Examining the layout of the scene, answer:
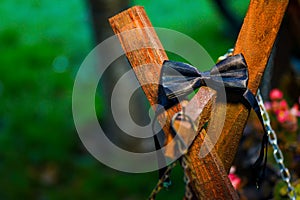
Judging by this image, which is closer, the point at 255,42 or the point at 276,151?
the point at 255,42

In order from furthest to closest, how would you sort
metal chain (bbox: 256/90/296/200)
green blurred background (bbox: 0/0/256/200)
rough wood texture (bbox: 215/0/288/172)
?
green blurred background (bbox: 0/0/256/200)
metal chain (bbox: 256/90/296/200)
rough wood texture (bbox: 215/0/288/172)

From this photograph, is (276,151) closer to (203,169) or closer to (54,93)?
(203,169)

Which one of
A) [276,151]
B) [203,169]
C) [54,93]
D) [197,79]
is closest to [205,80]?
[197,79]

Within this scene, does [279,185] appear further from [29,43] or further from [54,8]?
[54,8]

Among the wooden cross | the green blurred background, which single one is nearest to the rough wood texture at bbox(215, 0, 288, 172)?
the wooden cross

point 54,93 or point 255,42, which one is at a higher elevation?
point 255,42

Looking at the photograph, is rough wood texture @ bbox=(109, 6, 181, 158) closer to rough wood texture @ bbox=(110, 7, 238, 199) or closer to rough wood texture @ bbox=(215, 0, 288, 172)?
rough wood texture @ bbox=(110, 7, 238, 199)

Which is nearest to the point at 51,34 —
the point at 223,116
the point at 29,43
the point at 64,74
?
the point at 29,43
